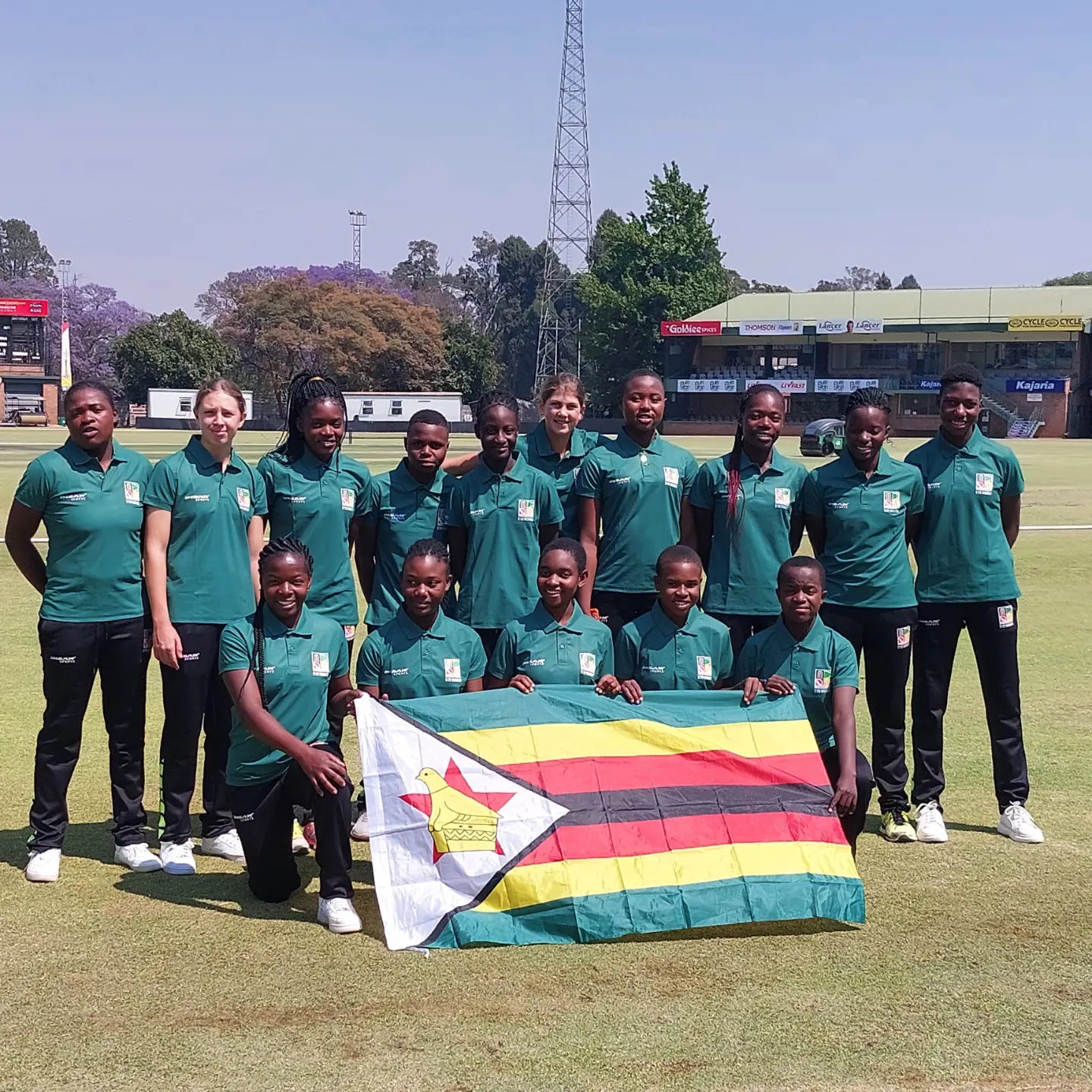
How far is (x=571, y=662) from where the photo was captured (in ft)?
19.6

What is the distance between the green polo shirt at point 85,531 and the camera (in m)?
5.86

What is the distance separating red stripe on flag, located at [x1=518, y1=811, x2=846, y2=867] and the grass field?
36 cm

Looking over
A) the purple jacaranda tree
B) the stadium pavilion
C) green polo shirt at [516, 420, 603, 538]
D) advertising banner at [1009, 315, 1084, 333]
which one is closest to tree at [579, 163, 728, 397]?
the stadium pavilion

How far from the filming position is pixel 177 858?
605 cm

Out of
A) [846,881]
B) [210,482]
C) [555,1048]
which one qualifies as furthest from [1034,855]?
[210,482]

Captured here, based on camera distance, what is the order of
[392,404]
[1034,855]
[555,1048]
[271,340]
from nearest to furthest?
[555,1048], [1034,855], [392,404], [271,340]

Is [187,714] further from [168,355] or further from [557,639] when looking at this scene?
[168,355]

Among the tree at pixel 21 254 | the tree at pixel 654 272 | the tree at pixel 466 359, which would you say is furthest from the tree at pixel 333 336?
the tree at pixel 21 254

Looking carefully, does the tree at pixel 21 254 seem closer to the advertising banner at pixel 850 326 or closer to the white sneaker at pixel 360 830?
the advertising banner at pixel 850 326

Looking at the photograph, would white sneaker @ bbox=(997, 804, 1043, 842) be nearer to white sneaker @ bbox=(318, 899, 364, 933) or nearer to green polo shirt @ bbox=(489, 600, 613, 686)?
green polo shirt @ bbox=(489, 600, 613, 686)

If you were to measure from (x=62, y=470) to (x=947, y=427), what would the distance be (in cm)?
418

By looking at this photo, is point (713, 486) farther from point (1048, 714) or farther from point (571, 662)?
point (1048, 714)

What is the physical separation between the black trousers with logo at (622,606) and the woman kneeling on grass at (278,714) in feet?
5.16

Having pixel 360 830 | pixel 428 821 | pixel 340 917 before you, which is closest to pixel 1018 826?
pixel 428 821
